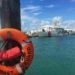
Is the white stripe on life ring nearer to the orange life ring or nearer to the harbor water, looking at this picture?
the orange life ring

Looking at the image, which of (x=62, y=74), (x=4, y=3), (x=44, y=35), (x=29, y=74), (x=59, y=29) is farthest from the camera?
(x=59, y=29)

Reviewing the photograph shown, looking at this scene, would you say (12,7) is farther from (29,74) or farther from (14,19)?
(29,74)

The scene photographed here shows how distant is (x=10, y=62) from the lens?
495 centimetres

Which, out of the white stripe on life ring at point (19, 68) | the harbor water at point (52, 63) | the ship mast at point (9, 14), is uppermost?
the ship mast at point (9, 14)

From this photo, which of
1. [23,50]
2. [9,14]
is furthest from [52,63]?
[9,14]

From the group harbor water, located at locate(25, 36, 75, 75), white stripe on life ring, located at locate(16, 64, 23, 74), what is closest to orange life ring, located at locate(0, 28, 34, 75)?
white stripe on life ring, located at locate(16, 64, 23, 74)

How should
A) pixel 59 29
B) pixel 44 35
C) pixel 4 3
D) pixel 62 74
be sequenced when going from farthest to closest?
1. pixel 59 29
2. pixel 44 35
3. pixel 62 74
4. pixel 4 3

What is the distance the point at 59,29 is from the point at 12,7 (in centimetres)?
5930

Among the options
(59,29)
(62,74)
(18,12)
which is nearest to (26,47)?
(18,12)

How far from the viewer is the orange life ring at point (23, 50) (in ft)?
15.9

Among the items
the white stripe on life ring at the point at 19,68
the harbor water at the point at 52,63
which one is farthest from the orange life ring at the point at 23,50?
the harbor water at the point at 52,63

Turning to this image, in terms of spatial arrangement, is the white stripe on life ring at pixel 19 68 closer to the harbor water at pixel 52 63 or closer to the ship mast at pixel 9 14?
the ship mast at pixel 9 14

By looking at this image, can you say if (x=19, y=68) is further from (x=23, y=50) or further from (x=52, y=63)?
(x=52, y=63)

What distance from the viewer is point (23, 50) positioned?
4984mm
